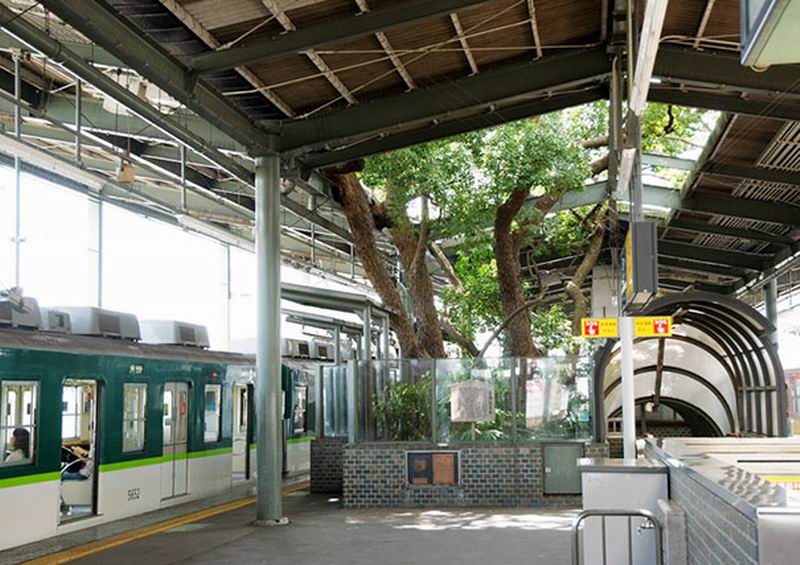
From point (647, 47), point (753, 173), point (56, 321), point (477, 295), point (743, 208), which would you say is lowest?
point (56, 321)

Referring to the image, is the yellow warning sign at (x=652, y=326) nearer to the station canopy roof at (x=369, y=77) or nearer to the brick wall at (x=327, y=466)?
the station canopy roof at (x=369, y=77)


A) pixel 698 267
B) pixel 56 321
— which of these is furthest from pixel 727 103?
pixel 698 267

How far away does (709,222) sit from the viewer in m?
20.8

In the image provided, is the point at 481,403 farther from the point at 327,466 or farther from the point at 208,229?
the point at 208,229

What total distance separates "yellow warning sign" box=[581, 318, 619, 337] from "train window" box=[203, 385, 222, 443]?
7131mm

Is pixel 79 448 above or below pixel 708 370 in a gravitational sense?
below

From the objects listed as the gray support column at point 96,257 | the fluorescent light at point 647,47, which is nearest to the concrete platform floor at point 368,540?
the fluorescent light at point 647,47

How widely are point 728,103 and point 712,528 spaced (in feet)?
32.7

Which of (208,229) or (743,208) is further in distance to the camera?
(208,229)

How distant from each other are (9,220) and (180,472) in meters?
7.33

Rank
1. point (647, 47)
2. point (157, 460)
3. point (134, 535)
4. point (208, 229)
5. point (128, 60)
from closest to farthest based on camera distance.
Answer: point (647, 47) → point (128, 60) → point (134, 535) → point (157, 460) → point (208, 229)

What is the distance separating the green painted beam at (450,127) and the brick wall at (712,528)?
919 cm

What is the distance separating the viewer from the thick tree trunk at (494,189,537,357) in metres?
19.3

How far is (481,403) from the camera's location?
1600 cm
